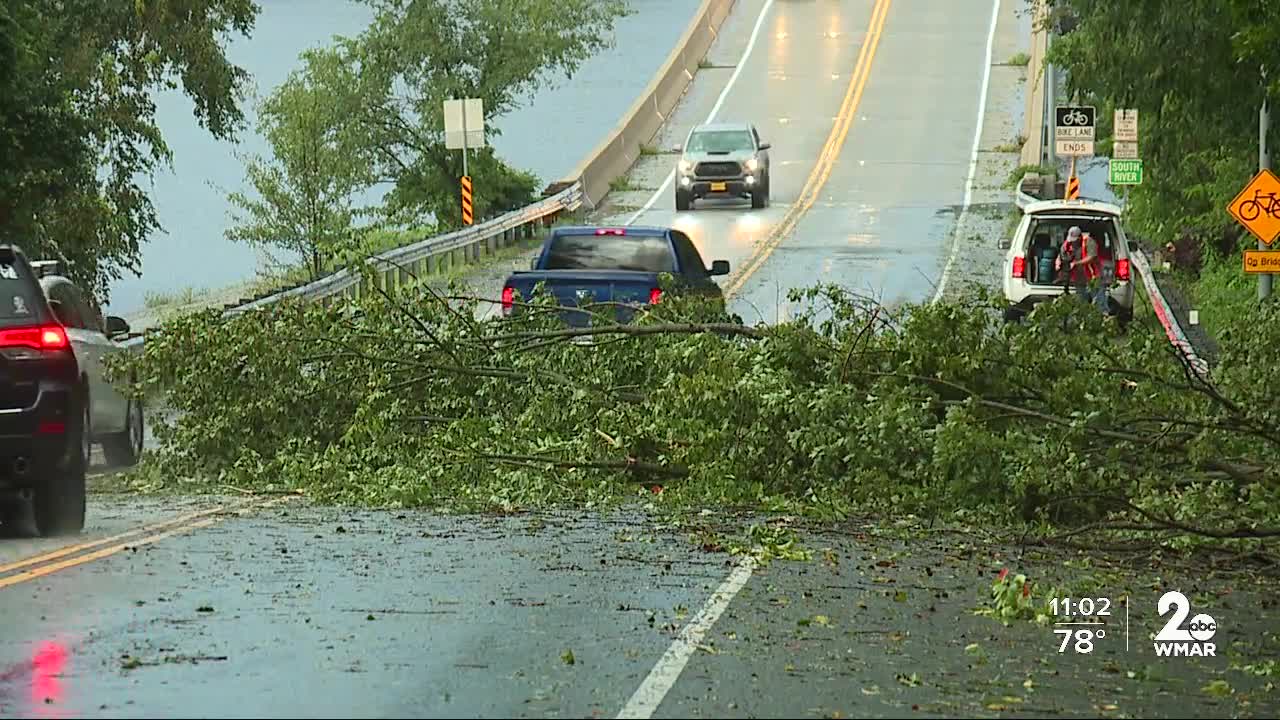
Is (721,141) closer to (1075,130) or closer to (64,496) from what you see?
(1075,130)

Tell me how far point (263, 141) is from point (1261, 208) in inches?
4198

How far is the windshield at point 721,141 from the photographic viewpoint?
52750 millimetres

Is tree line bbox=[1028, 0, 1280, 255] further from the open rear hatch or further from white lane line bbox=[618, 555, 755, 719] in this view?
white lane line bbox=[618, 555, 755, 719]

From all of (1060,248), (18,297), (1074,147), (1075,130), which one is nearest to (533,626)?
(18,297)

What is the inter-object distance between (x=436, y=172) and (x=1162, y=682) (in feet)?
173

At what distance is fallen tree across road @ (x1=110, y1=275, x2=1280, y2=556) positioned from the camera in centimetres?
1428

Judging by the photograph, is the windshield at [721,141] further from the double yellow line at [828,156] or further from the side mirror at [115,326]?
the side mirror at [115,326]

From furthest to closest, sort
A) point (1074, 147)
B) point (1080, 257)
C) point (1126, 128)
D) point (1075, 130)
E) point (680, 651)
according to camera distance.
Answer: point (1075, 130) → point (1074, 147) → point (1126, 128) → point (1080, 257) → point (680, 651)

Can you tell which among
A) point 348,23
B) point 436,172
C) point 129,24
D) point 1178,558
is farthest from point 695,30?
point 348,23

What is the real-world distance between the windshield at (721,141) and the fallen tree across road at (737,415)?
34.3 metres

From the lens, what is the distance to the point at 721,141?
175 feet

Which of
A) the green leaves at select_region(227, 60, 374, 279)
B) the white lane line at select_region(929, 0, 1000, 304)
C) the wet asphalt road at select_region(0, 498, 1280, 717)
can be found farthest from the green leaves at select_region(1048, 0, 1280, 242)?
the green leaves at select_region(227, 60, 374, 279)

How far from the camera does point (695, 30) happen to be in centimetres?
7531

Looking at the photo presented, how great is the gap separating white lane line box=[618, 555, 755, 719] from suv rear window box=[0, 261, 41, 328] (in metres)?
4.69
